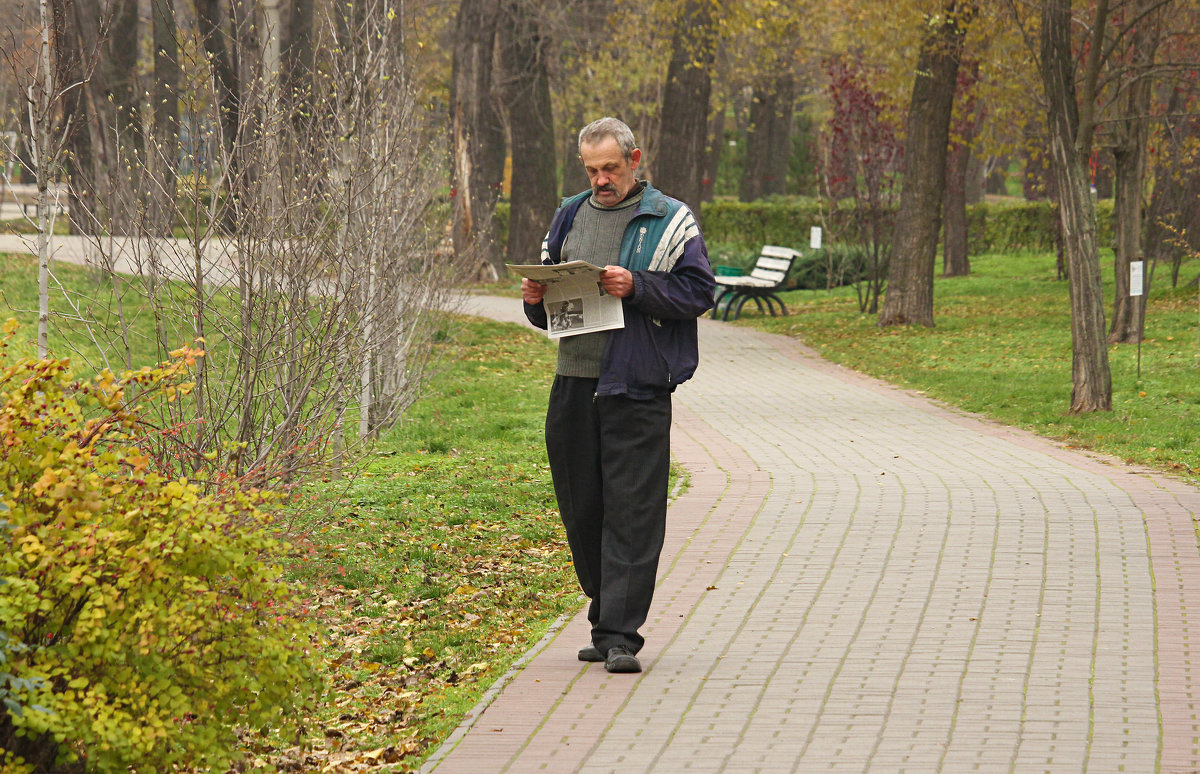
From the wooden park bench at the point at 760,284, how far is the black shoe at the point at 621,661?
55.2 ft

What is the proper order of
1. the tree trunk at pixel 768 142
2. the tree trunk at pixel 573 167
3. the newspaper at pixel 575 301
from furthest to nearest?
1. the tree trunk at pixel 768 142
2. the tree trunk at pixel 573 167
3. the newspaper at pixel 575 301

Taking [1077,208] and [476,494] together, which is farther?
[1077,208]

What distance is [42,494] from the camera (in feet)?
10.7

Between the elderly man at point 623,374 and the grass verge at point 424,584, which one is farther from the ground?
the elderly man at point 623,374

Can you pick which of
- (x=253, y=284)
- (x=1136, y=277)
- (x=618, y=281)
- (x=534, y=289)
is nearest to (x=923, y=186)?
(x=1136, y=277)

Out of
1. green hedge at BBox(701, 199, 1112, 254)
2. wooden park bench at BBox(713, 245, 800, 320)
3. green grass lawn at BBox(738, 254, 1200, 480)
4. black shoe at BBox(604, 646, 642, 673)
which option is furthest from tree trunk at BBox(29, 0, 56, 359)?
green hedge at BBox(701, 199, 1112, 254)

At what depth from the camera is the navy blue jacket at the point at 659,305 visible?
15.4 ft

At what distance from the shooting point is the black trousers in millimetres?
4789

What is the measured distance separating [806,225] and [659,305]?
99.6ft

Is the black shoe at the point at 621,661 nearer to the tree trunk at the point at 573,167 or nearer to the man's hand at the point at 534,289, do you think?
the man's hand at the point at 534,289

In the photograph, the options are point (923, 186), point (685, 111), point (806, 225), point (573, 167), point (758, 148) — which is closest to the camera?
point (923, 186)

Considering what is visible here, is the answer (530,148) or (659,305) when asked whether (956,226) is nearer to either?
(530,148)

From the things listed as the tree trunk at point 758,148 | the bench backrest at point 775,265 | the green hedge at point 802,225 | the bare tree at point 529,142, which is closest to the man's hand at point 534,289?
the bench backrest at point 775,265

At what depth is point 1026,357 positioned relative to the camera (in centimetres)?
1647
